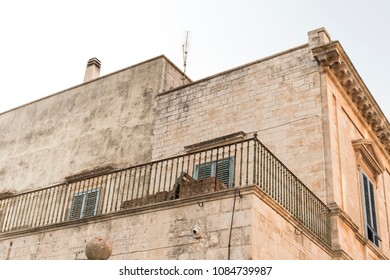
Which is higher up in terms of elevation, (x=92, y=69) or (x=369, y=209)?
(x=92, y=69)

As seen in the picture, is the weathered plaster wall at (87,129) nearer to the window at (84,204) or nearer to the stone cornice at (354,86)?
the window at (84,204)

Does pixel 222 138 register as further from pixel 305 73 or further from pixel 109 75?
pixel 109 75

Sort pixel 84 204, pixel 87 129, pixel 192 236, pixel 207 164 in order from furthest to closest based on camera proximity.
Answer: pixel 87 129 → pixel 84 204 → pixel 207 164 → pixel 192 236

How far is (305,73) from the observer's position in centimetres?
1448

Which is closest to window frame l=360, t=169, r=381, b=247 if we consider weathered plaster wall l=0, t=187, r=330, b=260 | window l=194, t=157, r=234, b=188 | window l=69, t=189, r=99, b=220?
weathered plaster wall l=0, t=187, r=330, b=260

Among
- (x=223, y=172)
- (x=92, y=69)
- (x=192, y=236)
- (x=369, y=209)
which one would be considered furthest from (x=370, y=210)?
(x=92, y=69)

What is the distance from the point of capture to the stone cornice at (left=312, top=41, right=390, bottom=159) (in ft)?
46.3

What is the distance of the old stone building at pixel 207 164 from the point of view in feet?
33.7

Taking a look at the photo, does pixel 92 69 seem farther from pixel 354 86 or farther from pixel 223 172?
pixel 354 86

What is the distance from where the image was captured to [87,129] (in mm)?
18234

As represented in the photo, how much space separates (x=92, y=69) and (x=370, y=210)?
11.8 meters

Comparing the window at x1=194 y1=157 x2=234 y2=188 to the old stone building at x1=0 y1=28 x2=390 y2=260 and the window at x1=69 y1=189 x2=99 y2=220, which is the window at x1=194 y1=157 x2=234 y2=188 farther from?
the window at x1=69 y1=189 x2=99 y2=220

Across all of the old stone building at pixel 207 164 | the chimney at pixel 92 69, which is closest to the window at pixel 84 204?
the old stone building at pixel 207 164

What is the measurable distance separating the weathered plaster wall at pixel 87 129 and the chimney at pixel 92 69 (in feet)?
5.64
